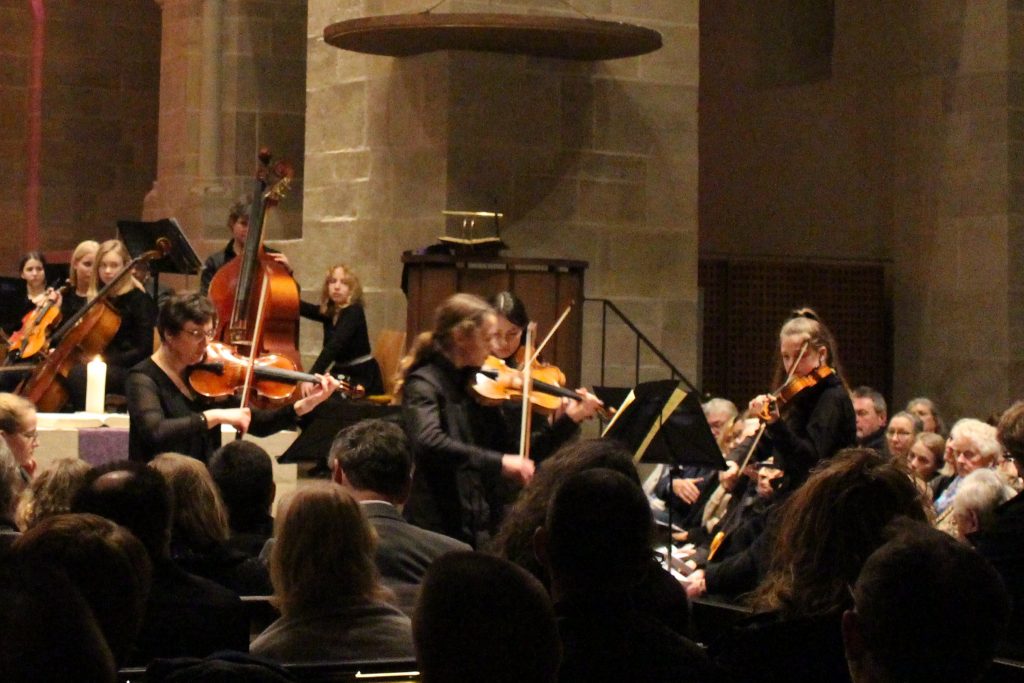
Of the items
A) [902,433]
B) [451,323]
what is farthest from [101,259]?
[902,433]

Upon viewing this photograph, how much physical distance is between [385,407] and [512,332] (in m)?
0.85

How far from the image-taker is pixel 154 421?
5.73 m

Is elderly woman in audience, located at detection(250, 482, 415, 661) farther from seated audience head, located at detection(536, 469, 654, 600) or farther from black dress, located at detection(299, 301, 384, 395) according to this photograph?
black dress, located at detection(299, 301, 384, 395)

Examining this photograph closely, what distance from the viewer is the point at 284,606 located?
3.41 meters

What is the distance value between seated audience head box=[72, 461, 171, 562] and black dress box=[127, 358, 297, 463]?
2310 mm

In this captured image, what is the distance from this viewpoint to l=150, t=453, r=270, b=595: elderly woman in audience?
4020mm

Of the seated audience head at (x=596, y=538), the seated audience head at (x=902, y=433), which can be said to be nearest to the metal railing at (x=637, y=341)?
the seated audience head at (x=902, y=433)

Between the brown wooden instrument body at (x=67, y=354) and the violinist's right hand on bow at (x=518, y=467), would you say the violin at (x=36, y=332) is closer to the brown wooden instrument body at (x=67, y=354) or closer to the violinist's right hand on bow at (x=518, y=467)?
the brown wooden instrument body at (x=67, y=354)

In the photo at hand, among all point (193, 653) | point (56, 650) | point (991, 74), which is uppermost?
point (991, 74)

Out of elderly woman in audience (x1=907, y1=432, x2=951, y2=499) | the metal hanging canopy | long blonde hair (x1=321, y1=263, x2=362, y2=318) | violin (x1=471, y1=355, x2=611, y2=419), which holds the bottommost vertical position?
elderly woman in audience (x1=907, y1=432, x2=951, y2=499)

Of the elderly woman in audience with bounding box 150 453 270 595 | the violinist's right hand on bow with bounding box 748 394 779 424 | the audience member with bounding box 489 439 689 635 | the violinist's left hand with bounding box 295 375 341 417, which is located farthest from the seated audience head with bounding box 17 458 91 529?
the violinist's right hand on bow with bounding box 748 394 779 424

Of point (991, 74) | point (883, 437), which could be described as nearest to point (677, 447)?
point (883, 437)

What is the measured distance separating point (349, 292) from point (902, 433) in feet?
9.90

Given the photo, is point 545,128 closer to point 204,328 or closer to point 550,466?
point 204,328
